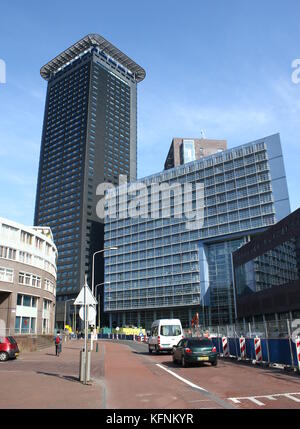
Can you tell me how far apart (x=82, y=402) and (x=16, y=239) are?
4020 centimetres

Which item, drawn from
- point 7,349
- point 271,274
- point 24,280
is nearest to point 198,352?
point 7,349

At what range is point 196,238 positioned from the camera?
94750 mm

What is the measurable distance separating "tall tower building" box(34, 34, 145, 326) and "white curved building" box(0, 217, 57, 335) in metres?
86.4

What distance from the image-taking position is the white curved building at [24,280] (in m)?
43.6

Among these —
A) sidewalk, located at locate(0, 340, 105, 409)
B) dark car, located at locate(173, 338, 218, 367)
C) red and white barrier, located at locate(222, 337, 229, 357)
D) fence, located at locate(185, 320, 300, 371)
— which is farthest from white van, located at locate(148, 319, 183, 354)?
sidewalk, located at locate(0, 340, 105, 409)

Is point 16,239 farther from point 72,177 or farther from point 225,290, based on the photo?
point 72,177

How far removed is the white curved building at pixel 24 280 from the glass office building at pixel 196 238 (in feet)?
152

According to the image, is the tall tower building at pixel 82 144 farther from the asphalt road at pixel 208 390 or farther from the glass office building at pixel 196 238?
the asphalt road at pixel 208 390

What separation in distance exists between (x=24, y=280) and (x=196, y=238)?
55.1 m

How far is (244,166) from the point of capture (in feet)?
290

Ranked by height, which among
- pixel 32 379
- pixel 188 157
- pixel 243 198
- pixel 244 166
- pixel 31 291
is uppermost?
pixel 188 157

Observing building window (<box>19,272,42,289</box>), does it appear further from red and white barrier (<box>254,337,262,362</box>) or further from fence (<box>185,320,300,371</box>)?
red and white barrier (<box>254,337,262,362</box>)
